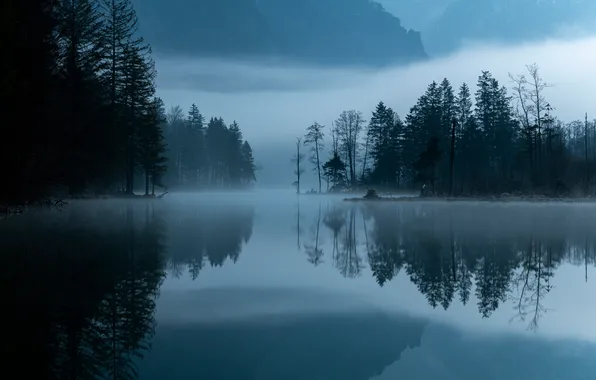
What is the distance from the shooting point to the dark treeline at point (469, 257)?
9969 mm

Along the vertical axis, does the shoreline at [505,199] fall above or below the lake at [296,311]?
above

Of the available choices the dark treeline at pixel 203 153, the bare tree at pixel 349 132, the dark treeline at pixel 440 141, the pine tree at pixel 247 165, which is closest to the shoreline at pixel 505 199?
the dark treeline at pixel 440 141

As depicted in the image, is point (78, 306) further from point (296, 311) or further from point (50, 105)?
point (50, 105)

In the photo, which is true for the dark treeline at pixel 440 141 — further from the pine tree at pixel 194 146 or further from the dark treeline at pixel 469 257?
the dark treeline at pixel 469 257

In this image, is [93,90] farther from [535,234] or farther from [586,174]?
[586,174]

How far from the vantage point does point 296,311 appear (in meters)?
8.78

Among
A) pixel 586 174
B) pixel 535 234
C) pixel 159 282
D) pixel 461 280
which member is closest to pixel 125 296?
pixel 159 282

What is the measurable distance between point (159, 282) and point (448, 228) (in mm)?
14591

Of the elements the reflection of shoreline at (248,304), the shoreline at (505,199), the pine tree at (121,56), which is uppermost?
the pine tree at (121,56)

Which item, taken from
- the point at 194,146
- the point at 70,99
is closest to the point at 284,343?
the point at 70,99

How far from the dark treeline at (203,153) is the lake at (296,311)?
9146 centimetres

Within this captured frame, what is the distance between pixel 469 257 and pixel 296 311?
670 centimetres

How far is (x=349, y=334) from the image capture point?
7531 millimetres

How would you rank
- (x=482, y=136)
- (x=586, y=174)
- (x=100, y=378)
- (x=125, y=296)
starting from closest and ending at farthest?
1. (x=100, y=378)
2. (x=125, y=296)
3. (x=586, y=174)
4. (x=482, y=136)
